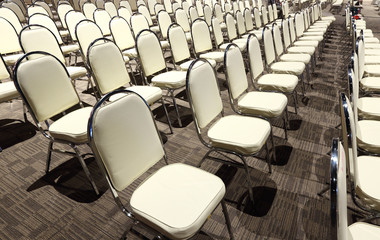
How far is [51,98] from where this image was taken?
2.00 meters

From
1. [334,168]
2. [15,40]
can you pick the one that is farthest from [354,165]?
[15,40]

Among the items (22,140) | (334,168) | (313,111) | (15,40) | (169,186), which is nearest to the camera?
(334,168)

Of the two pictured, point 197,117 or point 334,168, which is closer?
point 334,168

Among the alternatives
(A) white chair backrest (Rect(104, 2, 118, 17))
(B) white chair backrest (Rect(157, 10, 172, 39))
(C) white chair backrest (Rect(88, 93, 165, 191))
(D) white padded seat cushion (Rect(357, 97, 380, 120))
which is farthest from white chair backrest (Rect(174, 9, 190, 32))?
(C) white chair backrest (Rect(88, 93, 165, 191))

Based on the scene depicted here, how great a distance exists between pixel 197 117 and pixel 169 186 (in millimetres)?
580

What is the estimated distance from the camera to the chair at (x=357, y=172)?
3.82 feet

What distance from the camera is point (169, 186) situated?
Answer: 136cm

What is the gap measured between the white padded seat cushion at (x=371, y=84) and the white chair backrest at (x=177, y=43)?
2.08m

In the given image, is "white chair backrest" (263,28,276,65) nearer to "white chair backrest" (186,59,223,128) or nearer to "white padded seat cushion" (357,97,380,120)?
"white padded seat cushion" (357,97,380,120)

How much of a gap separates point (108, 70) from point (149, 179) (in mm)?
1414

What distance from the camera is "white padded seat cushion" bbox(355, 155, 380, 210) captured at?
4.11 feet

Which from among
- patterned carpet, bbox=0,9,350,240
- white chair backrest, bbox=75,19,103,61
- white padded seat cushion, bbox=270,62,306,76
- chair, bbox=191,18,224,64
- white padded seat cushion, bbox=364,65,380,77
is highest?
white chair backrest, bbox=75,19,103,61

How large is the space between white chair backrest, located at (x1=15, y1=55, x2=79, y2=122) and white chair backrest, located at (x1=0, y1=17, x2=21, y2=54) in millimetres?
2064

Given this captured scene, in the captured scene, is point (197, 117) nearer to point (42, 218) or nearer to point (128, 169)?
point (128, 169)
